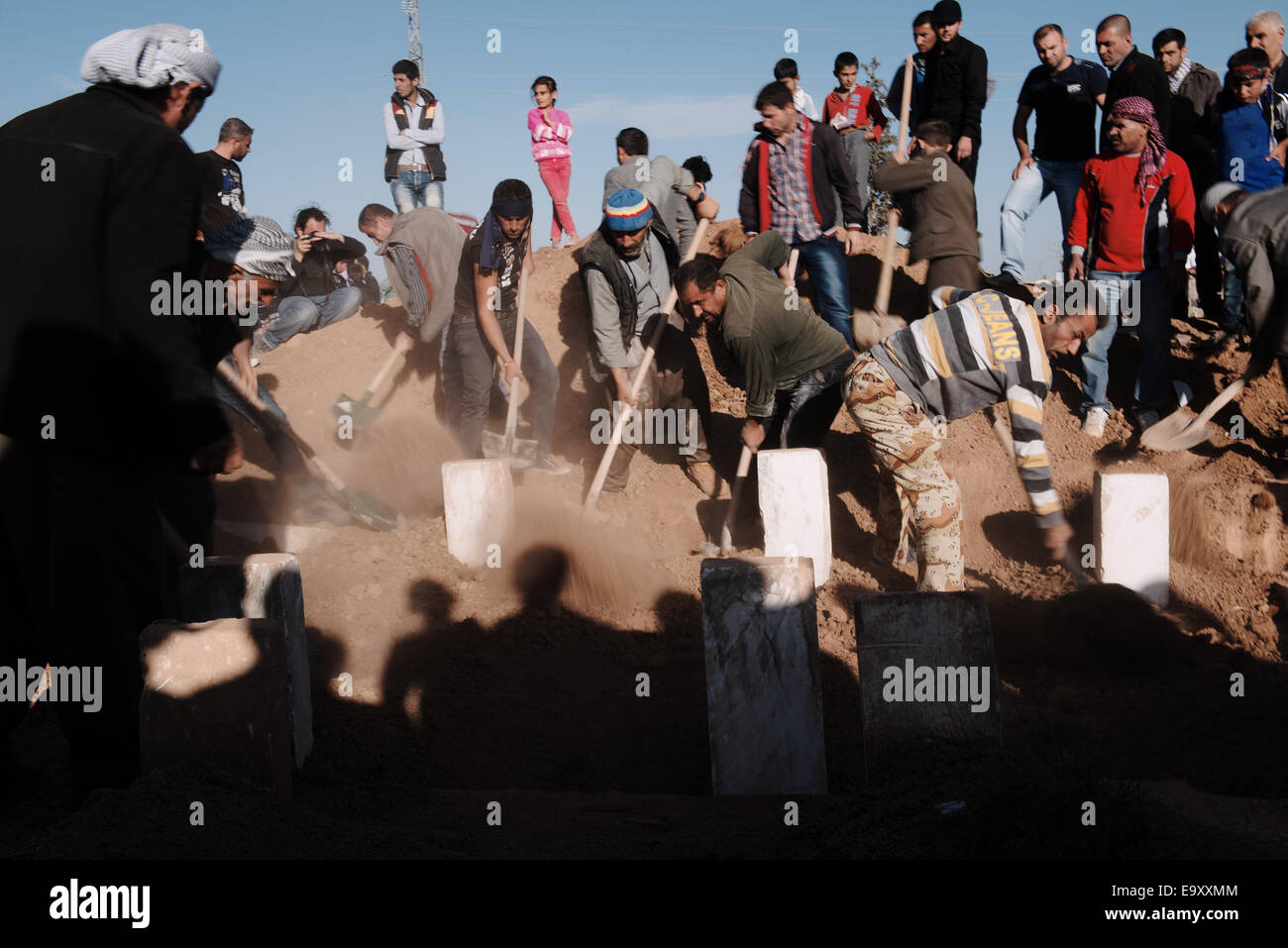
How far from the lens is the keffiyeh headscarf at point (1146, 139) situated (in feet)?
21.9

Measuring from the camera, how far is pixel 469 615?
5188 mm

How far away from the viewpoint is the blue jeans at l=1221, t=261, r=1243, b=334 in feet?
25.2

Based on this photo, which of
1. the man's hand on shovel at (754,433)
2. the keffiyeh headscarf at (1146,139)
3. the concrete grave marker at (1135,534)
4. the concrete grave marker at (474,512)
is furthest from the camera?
the keffiyeh headscarf at (1146,139)

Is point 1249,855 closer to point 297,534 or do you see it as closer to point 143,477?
point 143,477

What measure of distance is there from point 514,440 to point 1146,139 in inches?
190

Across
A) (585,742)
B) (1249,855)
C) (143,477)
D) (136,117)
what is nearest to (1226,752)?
(1249,855)

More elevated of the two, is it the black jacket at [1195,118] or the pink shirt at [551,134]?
the pink shirt at [551,134]

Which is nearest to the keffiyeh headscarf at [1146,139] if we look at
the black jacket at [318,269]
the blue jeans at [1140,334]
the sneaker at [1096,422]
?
the blue jeans at [1140,334]

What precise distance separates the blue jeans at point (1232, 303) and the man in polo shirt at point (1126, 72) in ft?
4.24

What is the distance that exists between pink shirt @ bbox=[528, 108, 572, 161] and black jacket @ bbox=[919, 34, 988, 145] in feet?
11.6

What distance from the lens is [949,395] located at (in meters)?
5.27

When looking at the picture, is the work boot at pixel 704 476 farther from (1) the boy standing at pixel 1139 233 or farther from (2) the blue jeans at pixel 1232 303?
(2) the blue jeans at pixel 1232 303

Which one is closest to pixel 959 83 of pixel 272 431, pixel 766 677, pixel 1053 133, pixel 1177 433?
pixel 1053 133

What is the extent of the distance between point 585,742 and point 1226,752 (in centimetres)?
255
